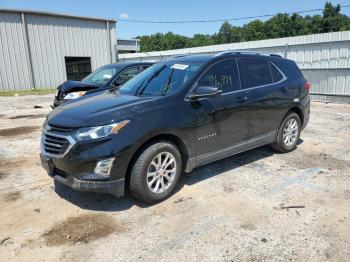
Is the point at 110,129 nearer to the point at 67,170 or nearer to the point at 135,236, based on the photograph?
the point at 67,170

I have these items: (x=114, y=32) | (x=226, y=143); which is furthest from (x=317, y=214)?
(x=114, y=32)

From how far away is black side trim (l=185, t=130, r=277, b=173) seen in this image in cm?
446

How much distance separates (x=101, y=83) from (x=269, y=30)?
2826 inches

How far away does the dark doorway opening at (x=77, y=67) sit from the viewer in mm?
22892

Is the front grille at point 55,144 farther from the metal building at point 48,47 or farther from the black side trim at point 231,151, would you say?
the metal building at point 48,47

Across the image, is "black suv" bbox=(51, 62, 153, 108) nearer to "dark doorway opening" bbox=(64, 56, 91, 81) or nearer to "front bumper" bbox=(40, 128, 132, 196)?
"front bumper" bbox=(40, 128, 132, 196)

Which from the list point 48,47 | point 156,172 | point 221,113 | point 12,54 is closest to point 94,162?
point 156,172

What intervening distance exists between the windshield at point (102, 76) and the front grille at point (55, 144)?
5121 millimetres

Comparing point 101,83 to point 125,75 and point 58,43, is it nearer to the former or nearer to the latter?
point 125,75

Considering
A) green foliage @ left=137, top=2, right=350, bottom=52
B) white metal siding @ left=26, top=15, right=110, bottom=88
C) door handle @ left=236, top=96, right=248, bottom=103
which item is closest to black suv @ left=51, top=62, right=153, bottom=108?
door handle @ left=236, top=96, right=248, bottom=103

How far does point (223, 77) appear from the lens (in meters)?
4.82

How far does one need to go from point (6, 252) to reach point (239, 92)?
144 inches

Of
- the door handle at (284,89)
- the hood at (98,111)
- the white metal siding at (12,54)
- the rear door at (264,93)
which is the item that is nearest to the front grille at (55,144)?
the hood at (98,111)

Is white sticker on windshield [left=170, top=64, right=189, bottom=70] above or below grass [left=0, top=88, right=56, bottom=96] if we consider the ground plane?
above
